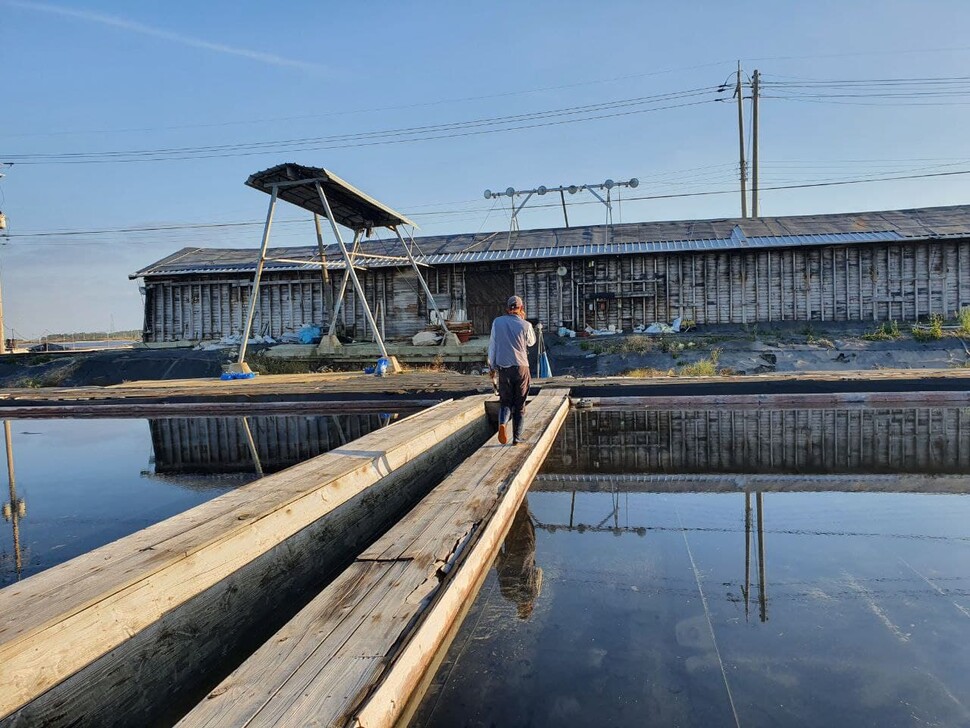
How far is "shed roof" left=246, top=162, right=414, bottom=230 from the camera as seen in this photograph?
54.5 feet

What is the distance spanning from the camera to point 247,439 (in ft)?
32.7

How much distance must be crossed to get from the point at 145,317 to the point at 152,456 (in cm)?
2045

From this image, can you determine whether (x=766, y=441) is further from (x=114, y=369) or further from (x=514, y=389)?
(x=114, y=369)

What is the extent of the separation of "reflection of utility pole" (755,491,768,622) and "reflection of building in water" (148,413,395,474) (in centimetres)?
520

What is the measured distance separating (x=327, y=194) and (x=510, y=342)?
41.9 feet

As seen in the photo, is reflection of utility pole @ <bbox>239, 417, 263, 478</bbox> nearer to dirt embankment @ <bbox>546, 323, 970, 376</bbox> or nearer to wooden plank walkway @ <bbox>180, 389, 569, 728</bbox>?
wooden plank walkway @ <bbox>180, 389, 569, 728</bbox>

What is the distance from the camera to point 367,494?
679 cm

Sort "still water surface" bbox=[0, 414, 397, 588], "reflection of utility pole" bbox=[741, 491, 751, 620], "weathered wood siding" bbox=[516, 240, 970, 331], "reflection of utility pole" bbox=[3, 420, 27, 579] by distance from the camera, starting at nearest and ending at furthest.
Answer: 1. "reflection of utility pole" bbox=[741, 491, 751, 620]
2. "reflection of utility pole" bbox=[3, 420, 27, 579]
3. "still water surface" bbox=[0, 414, 397, 588]
4. "weathered wood siding" bbox=[516, 240, 970, 331]

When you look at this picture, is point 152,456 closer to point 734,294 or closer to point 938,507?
point 938,507

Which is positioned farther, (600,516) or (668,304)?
(668,304)

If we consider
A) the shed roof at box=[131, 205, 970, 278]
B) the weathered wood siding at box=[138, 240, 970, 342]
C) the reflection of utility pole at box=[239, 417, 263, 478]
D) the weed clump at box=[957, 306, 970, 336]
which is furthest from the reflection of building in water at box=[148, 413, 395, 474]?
the weed clump at box=[957, 306, 970, 336]

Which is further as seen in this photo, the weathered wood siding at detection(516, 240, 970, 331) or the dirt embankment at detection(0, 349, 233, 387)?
the weathered wood siding at detection(516, 240, 970, 331)

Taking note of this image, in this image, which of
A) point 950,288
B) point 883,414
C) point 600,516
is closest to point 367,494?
point 600,516

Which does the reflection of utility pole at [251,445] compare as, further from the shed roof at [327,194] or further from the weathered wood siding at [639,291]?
the weathered wood siding at [639,291]
